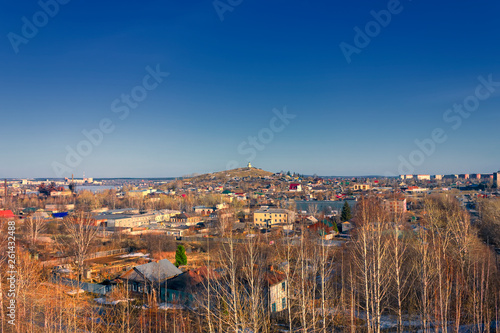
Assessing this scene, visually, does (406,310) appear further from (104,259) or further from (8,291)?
(104,259)

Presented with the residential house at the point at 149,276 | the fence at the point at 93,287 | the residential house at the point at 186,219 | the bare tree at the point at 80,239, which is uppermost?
the bare tree at the point at 80,239

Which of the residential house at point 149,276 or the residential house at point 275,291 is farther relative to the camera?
the residential house at point 149,276

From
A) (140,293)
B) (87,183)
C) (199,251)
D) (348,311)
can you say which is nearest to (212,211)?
(199,251)

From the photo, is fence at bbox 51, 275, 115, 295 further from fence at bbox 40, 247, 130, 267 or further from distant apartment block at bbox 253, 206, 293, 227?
distant apartment block at bbox 253, 206, 293, 227

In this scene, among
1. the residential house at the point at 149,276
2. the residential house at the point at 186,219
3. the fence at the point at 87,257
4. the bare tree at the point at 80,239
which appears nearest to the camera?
the residential house at the point at 149,276

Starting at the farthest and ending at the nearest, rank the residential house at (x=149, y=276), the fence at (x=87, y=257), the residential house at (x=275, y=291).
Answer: the fence at (x=87, y=257) < the residential house at (x=149, y=276) < the residential house at (x=275, y=291)

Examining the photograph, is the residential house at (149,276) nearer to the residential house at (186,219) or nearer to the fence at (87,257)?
the fence at (87,257)

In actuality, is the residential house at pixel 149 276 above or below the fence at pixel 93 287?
above

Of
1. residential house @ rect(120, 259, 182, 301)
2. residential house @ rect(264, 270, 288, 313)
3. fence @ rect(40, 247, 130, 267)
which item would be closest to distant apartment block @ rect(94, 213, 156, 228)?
fence @ rect(40, 247, 130, 267)

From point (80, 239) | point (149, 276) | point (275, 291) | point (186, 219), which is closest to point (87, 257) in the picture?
point (80, 239)

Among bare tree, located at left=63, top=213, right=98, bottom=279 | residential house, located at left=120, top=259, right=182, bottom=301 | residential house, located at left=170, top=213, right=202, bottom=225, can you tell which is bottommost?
residential house, located at left=170, top=213, right=202, bottom=225

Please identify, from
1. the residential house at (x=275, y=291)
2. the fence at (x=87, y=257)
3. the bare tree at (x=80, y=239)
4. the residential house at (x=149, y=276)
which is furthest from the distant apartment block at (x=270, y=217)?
the residential house at (x=275, y=291)
